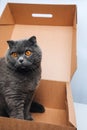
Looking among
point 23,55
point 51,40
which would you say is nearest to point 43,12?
point 51,40

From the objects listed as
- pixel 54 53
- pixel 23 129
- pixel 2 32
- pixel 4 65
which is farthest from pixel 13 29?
pixel 23 129

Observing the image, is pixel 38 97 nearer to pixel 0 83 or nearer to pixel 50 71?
pixel 50 71

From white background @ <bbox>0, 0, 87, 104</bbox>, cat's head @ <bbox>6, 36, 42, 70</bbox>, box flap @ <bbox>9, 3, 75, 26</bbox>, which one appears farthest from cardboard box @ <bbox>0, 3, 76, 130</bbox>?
cat's head @ <bbox>6, 36, 42, 70</bbox>

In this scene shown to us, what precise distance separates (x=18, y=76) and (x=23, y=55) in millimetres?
89

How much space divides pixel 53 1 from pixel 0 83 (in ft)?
2.23

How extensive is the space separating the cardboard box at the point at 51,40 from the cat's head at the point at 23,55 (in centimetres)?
24

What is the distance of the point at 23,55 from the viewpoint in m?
0.80

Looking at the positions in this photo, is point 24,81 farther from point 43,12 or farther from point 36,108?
point 43,12

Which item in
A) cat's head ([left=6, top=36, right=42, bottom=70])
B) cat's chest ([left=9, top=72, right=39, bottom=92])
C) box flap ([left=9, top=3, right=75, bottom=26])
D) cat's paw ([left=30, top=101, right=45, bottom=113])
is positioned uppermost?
box flap ([left=9, top=3, right=75, bottom=26])

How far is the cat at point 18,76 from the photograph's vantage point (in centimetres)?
80

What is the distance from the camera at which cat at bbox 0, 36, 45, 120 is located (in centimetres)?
80

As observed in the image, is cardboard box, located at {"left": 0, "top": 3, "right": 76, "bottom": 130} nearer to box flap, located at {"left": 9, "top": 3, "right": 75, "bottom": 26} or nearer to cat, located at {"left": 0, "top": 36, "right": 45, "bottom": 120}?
box flap, located at {"left": 9, "top": 3, "right": 75, "bottom": 26}

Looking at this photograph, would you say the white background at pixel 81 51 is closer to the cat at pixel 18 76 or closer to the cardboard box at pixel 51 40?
the cardboard box at pixel 51 40

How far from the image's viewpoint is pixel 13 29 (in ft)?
4.03
